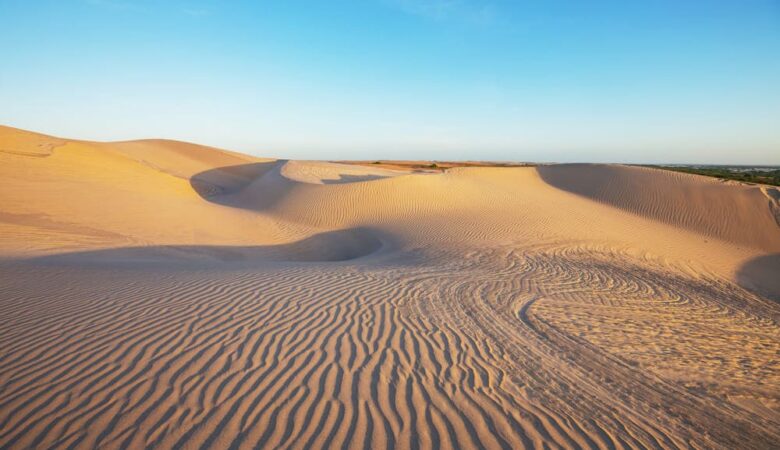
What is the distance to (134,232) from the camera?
39.9ft

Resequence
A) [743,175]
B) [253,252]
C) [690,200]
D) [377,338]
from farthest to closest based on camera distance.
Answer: [743,175], [690,200], [253,252], [377,338]

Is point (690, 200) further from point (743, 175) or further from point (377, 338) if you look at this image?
point (743, 175)

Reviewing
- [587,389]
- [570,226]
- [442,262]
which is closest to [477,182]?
[570,226]

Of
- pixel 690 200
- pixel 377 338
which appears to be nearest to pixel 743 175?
pixel 690 200

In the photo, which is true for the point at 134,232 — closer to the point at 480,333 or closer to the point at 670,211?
the point at 480,333

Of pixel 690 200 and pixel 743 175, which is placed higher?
pixel 743 175

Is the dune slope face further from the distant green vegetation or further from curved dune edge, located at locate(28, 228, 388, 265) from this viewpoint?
the distant green vegetation

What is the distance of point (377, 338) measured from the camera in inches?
186

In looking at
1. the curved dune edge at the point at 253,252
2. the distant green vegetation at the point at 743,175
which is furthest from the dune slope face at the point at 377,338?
the distant green vegetation at the point at 743,175

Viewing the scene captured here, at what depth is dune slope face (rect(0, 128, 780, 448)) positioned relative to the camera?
3053mm

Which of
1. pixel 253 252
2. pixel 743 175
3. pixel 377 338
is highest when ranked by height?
pixel 743 175

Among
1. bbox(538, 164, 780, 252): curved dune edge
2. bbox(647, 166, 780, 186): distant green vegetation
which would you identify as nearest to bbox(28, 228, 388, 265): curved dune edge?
bbox(538, 164, 780, 252): curved dune edge

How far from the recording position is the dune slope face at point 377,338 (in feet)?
10.0

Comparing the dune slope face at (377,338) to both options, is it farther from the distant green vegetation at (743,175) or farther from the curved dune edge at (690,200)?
the distant green vegetation at (743,175)
